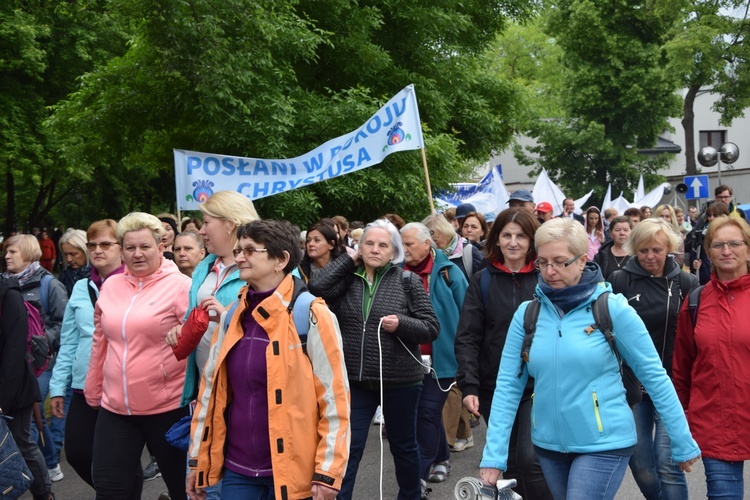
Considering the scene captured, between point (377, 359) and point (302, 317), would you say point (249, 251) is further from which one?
point (377, 359)

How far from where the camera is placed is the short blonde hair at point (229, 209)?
4.48 metres

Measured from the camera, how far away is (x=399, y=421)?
5.44m

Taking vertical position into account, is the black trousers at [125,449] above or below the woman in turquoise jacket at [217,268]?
below

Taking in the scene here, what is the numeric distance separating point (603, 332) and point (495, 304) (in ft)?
4.14

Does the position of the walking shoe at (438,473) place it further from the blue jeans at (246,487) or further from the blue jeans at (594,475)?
the blue jeans at (246,487)

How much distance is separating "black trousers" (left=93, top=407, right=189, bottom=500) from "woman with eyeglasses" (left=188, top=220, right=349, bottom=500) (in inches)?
36.2

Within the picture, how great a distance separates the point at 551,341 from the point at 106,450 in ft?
7.74

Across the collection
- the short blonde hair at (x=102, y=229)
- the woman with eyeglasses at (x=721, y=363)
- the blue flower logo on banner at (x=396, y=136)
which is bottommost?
the woman with eyeglasses at (x=721, y=363)

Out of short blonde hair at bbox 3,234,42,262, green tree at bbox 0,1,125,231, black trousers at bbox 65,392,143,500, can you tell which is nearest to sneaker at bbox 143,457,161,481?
short blonde hair at bbox 3,234,42,262

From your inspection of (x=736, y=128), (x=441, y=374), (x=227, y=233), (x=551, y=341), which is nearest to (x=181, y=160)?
(x=441, y=374)

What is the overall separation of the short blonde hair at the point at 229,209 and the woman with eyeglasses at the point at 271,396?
64cm

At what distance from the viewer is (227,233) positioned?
14.8 feet

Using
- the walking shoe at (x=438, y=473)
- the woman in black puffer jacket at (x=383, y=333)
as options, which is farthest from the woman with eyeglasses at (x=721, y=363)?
the walking shoe at (x=438, y=473)

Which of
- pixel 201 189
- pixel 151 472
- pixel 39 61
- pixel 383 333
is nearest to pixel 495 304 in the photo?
pixel 383 333
